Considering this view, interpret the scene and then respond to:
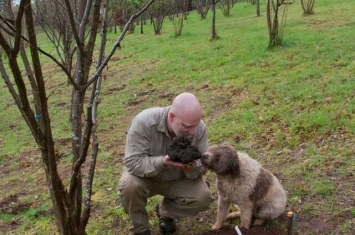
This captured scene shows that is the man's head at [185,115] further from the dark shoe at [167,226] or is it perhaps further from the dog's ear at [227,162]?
the dark shoe at [167,226]

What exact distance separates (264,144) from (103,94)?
6.25m

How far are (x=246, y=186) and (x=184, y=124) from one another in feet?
2.70

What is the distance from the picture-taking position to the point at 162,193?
13.1ft

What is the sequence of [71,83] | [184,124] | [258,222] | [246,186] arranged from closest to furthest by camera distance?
[71,83] < [184,124] < [246,186] < [258,222]

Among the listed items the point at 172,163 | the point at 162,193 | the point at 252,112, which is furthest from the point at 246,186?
the point at 252,112

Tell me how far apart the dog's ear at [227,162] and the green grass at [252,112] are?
2.68 feet

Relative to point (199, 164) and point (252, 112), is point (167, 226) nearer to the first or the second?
point (199, 164)

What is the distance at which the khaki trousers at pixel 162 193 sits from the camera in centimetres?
378

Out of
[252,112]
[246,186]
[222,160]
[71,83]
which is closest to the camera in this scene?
[71,83]

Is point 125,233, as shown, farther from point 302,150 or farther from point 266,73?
point 266,73

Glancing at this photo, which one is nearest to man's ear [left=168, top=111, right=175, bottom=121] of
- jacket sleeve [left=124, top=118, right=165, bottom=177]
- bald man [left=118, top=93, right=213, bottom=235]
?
bald man [left=118, top=93, right=213, bottom=235]

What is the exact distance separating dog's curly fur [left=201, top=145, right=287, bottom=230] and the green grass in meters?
0.37

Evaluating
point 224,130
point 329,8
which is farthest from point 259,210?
point 329,8

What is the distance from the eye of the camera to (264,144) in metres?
5.77
